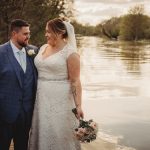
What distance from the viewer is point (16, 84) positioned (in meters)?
5.01

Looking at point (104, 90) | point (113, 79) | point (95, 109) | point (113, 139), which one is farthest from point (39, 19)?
point (113, 139)

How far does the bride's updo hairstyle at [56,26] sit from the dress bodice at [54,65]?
0.22 metres

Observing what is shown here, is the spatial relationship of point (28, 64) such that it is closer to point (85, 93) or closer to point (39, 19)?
point (85, 93)

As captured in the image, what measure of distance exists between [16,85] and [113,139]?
12.9ft

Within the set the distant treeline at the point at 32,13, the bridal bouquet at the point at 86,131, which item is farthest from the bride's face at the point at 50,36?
the distant treeline at the point at 32,13

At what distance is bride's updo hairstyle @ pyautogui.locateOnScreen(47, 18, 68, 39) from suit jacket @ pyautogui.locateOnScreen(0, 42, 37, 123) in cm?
56

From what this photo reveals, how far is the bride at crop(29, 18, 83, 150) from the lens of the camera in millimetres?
5230

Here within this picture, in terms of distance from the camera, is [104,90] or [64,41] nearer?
[64,41]

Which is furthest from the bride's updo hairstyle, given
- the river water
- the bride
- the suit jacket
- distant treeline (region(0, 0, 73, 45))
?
distant treeline (region(0, 0, 73, 45))

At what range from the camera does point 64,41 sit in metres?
5.42

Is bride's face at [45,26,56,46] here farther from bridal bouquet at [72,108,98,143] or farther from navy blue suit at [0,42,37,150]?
bridal bouquet at [72,108,98,143]

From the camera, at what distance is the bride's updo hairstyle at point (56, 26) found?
5192mm

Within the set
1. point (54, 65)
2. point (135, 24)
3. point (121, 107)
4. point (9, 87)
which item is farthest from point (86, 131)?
point (135, 24)

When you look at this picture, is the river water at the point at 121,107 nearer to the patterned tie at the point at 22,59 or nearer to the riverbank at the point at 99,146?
the riverbank at the point at 99,146
